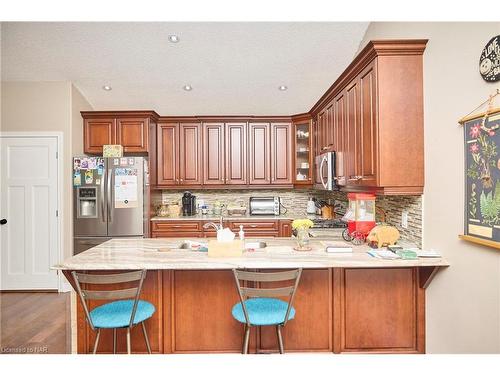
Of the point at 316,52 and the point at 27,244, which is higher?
the point at 316,52

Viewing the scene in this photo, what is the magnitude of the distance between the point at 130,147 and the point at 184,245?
234 centimetres

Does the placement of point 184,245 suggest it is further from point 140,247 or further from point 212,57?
point 212,57

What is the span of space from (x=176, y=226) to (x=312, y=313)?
101 inches

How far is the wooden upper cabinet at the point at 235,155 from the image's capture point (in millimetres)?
4504

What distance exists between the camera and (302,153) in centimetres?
449

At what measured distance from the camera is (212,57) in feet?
11.7

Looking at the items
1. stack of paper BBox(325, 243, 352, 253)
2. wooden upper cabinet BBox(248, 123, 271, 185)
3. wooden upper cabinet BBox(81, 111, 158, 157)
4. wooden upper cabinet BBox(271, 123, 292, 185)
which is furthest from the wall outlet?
wooden upper cabinet BBox(81, 111, 158, 157)

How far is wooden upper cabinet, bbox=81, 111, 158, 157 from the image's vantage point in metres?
4.21

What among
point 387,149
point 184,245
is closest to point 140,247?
point 184,245

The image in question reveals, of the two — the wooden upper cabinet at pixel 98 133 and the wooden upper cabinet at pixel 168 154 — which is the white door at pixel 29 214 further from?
the wooden upper cabinet at pixel 168 154

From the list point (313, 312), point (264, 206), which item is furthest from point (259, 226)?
point (313, 312)

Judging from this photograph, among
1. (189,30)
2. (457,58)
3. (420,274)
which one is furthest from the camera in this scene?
(189,30)

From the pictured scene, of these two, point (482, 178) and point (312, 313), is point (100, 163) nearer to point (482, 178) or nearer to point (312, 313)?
point (312, 313)

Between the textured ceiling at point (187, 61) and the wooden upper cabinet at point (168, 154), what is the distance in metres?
0.32
